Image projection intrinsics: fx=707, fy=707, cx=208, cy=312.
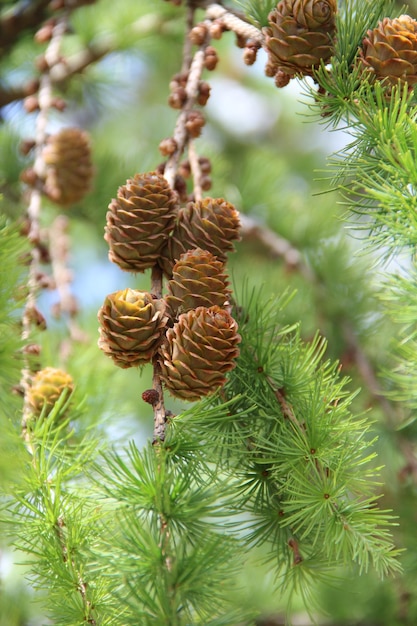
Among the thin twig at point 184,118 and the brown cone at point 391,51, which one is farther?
the thin twig at point 184,118

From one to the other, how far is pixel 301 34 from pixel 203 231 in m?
0.20

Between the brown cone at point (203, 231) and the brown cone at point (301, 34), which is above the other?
the brown cone at point (301, 34)

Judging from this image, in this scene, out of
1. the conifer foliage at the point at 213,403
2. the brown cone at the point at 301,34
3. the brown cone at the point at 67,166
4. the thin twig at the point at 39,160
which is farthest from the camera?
the brown cone at the point at 67,166

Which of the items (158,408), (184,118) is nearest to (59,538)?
(158,408)

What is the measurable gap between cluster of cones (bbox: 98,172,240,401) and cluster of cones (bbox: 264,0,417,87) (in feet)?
0.52

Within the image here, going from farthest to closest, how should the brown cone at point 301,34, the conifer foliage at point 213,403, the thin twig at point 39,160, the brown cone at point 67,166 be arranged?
the brown cone at point 67,166 → the thin twig at point 39,160 → the brown cone at point 301,34 → the conifer foliage at point 213,403

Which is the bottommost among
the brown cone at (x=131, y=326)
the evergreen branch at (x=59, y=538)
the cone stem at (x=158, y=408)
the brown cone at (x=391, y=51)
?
the evergreen branch at (x=59, y=538)

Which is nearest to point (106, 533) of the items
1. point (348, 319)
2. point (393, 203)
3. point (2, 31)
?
point (393, 203)

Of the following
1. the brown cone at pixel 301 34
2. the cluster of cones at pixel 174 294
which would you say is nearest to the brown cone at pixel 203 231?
the cluster of cones at pixel 174 294

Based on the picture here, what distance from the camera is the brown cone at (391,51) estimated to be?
0.64m

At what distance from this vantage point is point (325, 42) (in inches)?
26.4

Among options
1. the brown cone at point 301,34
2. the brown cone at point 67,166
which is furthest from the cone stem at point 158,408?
the brown cone at point 67,166

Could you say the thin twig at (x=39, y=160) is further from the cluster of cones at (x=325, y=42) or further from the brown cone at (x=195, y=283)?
the cluster of cones at (x=325, y=42)

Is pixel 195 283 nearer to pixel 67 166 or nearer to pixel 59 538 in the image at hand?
pixel 59 538
